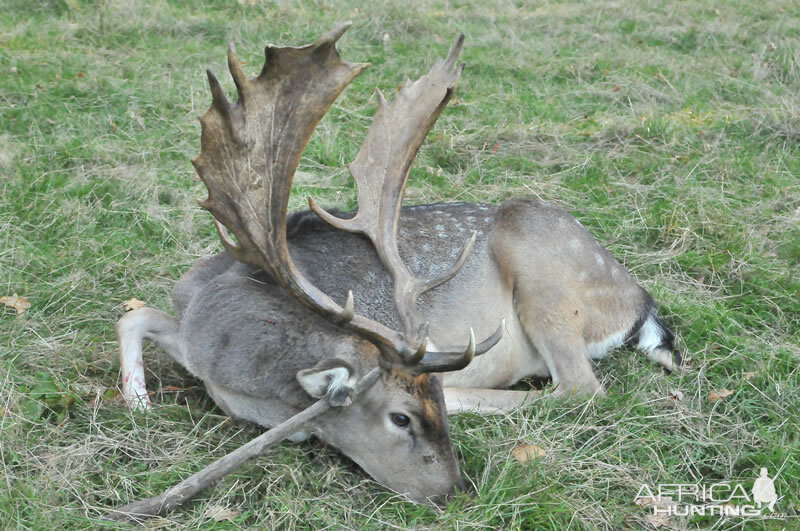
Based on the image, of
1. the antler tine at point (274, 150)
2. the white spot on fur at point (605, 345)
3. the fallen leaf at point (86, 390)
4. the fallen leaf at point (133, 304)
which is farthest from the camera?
the fallen leaf at point (133, 304)

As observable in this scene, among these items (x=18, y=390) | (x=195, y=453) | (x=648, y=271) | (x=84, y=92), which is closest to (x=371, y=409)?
(x=195, y=453)

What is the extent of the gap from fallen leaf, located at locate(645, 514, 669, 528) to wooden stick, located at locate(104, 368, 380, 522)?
1368 millimetres

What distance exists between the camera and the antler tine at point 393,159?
4.29 meters

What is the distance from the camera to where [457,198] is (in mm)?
6852

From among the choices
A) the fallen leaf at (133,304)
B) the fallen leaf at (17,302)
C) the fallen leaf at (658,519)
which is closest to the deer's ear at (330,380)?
the fallen leaf at (658,519)

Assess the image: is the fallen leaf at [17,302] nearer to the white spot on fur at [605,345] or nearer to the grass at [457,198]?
the grass at [457,198]

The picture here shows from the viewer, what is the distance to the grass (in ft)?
12.2

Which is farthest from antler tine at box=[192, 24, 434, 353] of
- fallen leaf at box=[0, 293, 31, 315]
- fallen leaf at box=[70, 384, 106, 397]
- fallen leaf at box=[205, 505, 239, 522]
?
fallen leaf at box=[0, 293, 31, 315]

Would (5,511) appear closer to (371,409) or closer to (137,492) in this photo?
(137,492)

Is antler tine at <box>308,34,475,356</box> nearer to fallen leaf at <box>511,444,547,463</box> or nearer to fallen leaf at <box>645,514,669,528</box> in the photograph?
fallen leaf at <box>511,444,547,463</box>

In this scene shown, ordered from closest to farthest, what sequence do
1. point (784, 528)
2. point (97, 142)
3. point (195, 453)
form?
point (784, 528) < point (195, 453) < point (97, 142)

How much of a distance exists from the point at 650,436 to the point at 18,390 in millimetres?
3247

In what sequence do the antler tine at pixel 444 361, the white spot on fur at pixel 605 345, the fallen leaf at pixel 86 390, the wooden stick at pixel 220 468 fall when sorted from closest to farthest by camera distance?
the wooden stick at pixel 220 468 < the antler tine at pixel 444 361 < the fallen leaf at pixel 86 390 < the white spot on fur at pixel 605 345

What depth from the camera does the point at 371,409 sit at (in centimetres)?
374
